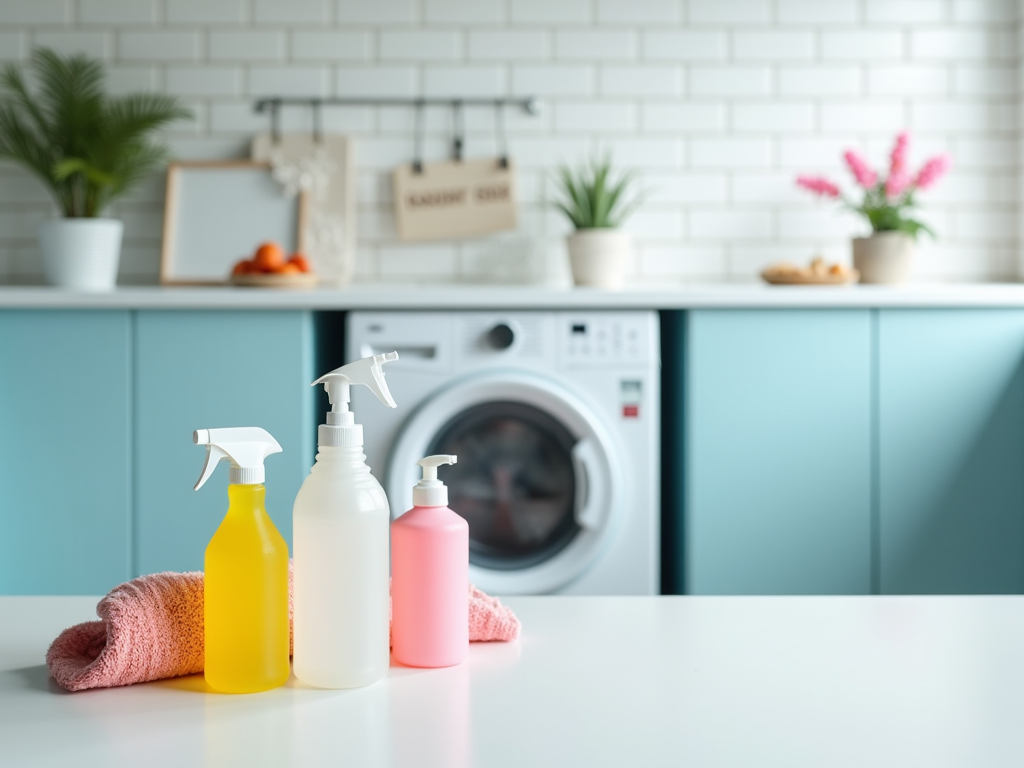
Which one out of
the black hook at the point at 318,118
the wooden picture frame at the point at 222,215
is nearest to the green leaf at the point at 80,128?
the wooden picture frame at the point at 222,215

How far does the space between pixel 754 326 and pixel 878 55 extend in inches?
47.0

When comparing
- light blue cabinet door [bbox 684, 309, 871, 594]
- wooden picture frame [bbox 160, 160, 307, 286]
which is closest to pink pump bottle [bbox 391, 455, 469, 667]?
light blue cabinet door [bbox 684, 309, 871, 594]

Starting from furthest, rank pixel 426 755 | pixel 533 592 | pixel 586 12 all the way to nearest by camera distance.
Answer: pixel 586 12
pixel 533 592
pixel 426 755

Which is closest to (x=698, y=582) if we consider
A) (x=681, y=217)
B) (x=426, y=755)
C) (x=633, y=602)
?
(x=681, y=217)

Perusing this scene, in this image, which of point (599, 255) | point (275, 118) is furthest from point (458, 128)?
point (599, 255)

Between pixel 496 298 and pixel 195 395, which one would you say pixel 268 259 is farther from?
pixel 496 298

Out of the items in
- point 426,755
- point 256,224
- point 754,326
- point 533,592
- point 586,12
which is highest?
point 586,12

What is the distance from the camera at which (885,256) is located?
110 inches

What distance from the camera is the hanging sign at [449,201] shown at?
121 inches

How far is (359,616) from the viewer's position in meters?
0.70

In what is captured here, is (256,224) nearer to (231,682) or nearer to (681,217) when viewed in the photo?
(681,217)

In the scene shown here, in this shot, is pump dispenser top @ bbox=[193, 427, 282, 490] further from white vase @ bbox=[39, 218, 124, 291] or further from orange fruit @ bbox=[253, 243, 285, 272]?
white vase @ bbox=[39, 218, 124, 291]

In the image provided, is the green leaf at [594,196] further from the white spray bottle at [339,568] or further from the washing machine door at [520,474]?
the white spray bottle at [339,568]

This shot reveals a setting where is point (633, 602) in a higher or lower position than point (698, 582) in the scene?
higher
